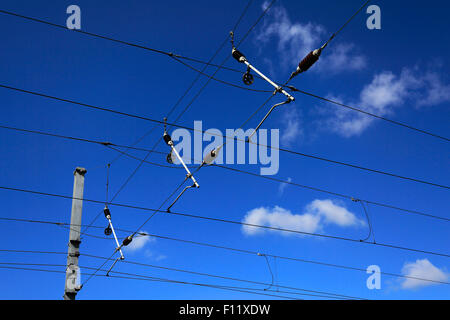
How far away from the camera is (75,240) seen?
11414 millimetres

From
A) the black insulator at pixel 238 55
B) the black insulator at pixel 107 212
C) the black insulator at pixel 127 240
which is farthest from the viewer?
the black insulator at pixel 107 212

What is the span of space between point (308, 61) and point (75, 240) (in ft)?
28.8

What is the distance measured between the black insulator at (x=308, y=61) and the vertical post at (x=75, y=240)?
7975mm

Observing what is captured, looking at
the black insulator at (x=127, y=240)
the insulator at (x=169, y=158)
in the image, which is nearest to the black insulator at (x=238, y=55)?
the insulator at (x=169, y=158)

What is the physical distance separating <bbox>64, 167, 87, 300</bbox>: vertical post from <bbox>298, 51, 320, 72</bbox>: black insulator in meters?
7.98

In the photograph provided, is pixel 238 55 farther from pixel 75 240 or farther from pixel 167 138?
pixel 75 240

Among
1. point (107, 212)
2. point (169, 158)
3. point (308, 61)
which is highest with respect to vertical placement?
point (308, 61)

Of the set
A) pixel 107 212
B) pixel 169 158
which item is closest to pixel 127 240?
pixel 107 212

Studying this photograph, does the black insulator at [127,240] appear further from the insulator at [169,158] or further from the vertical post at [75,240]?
the insulator at [169,158]

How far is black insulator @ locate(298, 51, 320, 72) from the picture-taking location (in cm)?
635

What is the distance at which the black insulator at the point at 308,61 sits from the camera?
635 centimetres
